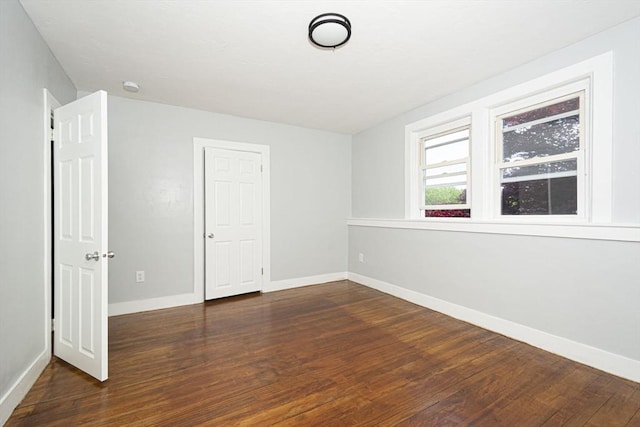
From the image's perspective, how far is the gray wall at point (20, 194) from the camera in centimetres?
164

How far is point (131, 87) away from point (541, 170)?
13.9 feet

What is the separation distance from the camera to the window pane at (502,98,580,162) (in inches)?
94.3

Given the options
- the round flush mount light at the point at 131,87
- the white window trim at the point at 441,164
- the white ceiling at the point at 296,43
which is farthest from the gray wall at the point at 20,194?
the white window trim at the point at 441,164

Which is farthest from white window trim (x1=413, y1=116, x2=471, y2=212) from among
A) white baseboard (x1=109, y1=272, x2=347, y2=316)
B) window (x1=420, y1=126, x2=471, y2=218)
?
white baseboard (x1=109, y1=272, x2=347, y2=316)

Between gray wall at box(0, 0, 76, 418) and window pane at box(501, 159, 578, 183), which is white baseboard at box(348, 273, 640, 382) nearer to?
window pane at box(501, 159, 578, 183)

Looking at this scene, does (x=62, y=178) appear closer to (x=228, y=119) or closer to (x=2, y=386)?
(x=2, y=386)

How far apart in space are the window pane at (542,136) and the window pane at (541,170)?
0.10 metres

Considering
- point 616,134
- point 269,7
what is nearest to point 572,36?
point 616,134

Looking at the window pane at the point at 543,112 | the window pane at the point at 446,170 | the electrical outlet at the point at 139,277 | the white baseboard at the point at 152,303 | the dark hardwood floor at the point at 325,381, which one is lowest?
the dark hardwood floor at the point at 325,381

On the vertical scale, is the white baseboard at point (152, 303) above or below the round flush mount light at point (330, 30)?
below

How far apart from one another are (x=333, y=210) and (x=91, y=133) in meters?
3.45

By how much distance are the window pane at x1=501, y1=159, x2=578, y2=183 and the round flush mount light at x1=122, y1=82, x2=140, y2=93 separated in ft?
13.1

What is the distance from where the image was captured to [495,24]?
205 centimetres

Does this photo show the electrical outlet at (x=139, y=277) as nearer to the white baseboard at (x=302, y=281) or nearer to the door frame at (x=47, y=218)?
the door frame at (x=47, y=218)
